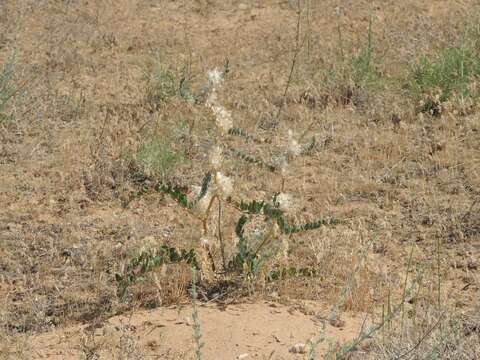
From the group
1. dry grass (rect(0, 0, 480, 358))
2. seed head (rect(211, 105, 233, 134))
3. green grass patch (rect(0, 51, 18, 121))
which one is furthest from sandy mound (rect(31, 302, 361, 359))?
green grass patch (rect(0, 51, 18, 121))

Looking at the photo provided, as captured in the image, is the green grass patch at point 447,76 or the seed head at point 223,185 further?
the green grass patch at point 447,76

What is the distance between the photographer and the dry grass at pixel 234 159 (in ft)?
14.1

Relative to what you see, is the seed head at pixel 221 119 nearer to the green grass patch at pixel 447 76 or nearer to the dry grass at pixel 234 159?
the dry grass at pixel 234 159

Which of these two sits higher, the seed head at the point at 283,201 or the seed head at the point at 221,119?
the seed head at the point at 221,119

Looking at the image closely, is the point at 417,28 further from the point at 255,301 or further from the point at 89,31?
the point at 255,301

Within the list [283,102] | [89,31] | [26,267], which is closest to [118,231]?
[26,267]

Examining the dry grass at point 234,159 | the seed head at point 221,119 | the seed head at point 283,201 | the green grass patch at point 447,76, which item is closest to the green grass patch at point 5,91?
the dry grass at point 234,159

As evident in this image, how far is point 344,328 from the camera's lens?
390 cm

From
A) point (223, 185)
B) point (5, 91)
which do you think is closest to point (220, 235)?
point (223, 185)

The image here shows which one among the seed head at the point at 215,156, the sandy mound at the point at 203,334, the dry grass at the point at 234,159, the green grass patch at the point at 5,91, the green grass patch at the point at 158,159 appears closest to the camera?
the sandy mound at the point at 203,334

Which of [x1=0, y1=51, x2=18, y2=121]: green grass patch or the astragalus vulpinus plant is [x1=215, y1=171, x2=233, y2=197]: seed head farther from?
[x1=0, y1=51, x2=18, y2=121]: green grass patch

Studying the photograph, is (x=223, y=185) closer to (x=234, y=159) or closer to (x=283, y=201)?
(x=283, y=201)

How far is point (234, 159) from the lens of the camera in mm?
5809

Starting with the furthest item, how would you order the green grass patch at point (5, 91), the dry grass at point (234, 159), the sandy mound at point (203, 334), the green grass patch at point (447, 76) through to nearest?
the green grass patch at point (447, 76) < the green grass patch at point (5, 91) < the dry grass at point (234, 159) < the sandy mound at point (203, 334)
